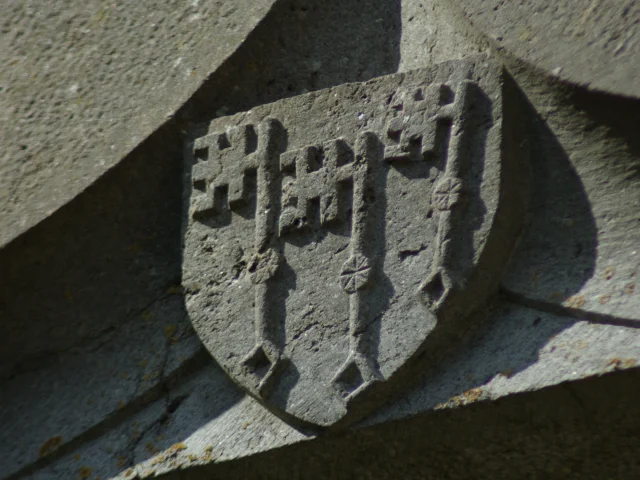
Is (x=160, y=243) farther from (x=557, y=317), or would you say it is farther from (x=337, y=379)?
(x=557, y=317)

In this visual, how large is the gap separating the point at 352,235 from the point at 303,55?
50cm

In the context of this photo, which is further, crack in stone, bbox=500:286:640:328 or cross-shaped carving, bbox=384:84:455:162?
cross-shaped carving, bbox=384:84:455:162

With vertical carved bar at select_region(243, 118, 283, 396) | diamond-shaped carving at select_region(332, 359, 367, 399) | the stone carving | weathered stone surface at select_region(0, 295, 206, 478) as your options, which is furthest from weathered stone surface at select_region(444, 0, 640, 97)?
weathered stone surface at select_region(0, 295, 206, 478)

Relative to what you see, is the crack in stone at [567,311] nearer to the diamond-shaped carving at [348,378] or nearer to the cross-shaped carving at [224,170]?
the diamond-shaped carving at [348,378]

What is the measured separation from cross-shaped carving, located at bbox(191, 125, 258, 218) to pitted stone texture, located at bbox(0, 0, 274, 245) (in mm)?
108

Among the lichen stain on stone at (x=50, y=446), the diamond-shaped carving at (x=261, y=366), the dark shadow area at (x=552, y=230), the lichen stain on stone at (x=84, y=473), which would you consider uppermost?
the dark shadow area at (x=552, y=230)

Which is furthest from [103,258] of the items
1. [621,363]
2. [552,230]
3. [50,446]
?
[621,363]

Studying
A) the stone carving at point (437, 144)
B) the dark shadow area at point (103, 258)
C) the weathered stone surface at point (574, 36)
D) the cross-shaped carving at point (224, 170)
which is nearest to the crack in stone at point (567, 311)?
the stone carving at point (437, 144)

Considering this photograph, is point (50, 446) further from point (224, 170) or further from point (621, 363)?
point (621, 363)

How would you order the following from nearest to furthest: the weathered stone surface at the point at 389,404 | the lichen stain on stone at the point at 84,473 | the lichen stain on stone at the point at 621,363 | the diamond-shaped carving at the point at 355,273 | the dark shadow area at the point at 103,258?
the lichen stain on stone at the point at 621,363 < the weathered stone surface at the point at 389,404 < the diamond-shaped carving at the point at 355,273 < the lichen stain on stone at the point at 84,473 < the dark shadow area at the point at 103,258

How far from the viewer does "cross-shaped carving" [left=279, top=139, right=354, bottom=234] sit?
6.78ft

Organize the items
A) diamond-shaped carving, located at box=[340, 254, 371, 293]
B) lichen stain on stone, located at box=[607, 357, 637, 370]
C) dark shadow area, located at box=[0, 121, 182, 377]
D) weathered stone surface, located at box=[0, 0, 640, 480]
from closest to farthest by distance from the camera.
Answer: lichen stain on stone, located at box=[607, 357, 637, 370]
weathered stone surface, located at box=[0, 0, 640, 480]
diamond-shaped carving, located at box=[340, 254, 371, 293]
dark shadow area, located at box=[0, 121, 182, 377]

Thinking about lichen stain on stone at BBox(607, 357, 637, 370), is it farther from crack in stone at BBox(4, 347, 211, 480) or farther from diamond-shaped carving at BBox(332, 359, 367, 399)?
crack in stone at BBox(4, 347, 211, 480)

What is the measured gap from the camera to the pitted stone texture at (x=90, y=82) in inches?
90.5
